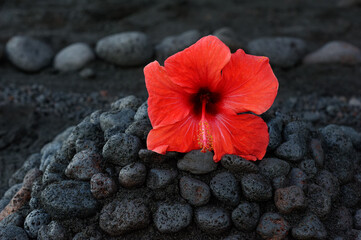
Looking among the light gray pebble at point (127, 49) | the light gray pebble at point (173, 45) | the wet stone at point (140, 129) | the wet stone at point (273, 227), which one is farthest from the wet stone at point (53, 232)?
the light gray pebble at point (173, 45)

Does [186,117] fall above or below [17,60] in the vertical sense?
above

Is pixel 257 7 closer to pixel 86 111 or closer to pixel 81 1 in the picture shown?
pixel 81 1

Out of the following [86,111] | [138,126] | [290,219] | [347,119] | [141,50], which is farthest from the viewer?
[141,50]

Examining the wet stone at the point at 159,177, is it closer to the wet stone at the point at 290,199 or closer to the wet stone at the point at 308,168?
the wet stone at the point at 290,199

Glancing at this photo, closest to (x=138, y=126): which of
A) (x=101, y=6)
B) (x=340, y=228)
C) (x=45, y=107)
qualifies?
(x=340, y=228)

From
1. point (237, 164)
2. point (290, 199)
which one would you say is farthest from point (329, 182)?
point (237, 164)

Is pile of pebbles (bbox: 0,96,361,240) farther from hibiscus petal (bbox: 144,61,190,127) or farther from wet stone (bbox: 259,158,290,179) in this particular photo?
hibiscus petal (bbox: 144,61,190,127)

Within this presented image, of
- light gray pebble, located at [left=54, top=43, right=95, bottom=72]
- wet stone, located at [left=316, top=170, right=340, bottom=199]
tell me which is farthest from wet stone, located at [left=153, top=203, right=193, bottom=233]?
light gray pebble, located at [left=54, top=43, right=95, bottom=72]
